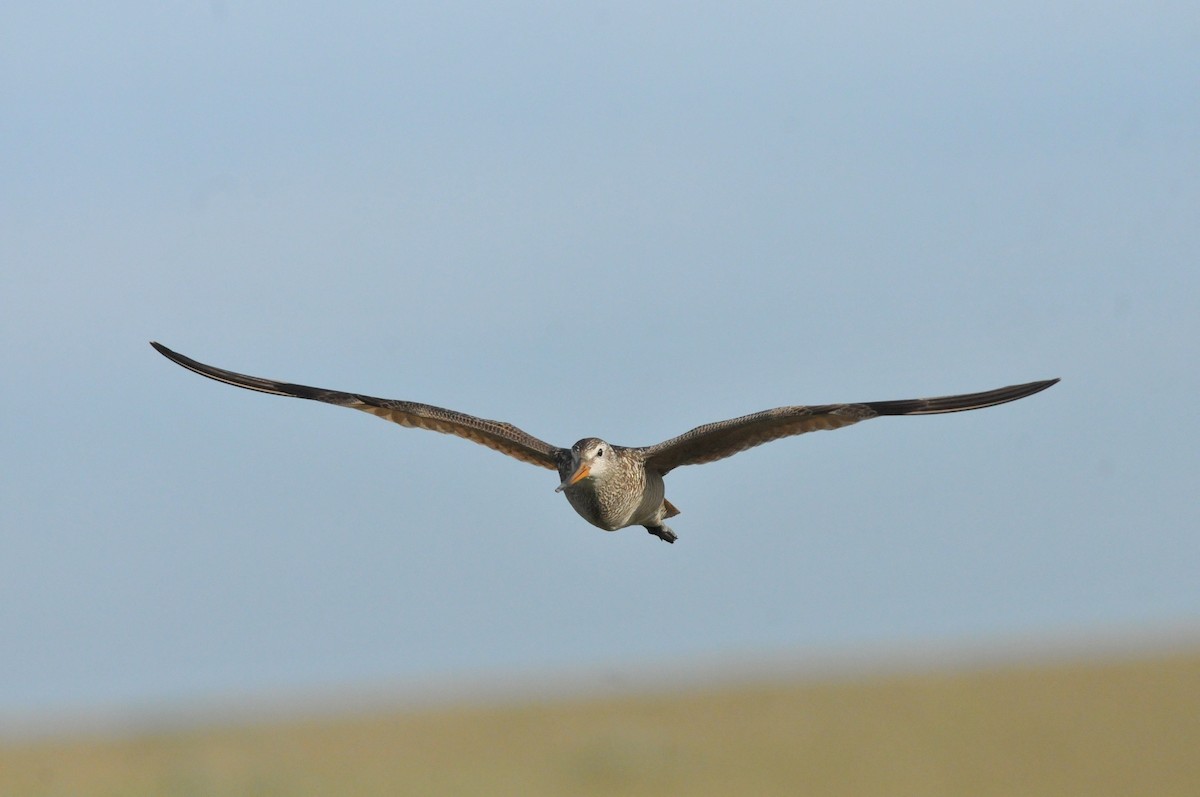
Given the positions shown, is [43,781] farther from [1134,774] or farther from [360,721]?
[1134,774]

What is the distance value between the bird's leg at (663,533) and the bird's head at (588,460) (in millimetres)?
1902

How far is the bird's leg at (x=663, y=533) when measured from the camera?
15.4 m

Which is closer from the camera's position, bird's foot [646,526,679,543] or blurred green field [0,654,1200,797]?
bird's foot [646,526,679,543]

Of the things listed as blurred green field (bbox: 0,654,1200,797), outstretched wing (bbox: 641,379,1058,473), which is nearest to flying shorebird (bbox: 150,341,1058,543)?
outstretched wing (bbox: 641,379,1058,473)

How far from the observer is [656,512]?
15.1 metres

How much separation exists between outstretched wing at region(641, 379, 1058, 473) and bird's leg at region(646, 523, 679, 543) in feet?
4.37

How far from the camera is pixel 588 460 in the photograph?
1342 cm

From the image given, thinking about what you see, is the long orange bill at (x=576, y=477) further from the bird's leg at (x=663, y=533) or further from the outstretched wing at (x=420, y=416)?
the bird's leg at (x=663, y=533)

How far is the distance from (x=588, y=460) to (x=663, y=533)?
225cm

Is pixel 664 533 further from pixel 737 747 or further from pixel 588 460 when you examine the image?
pixel 737 747

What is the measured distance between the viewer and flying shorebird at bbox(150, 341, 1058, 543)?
13516 millimetres

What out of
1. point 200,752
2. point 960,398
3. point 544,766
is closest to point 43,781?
point 200,752

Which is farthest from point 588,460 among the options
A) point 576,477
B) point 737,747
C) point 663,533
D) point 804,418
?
point 737,747

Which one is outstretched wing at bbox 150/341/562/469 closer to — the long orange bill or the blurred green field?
the long orange bill
